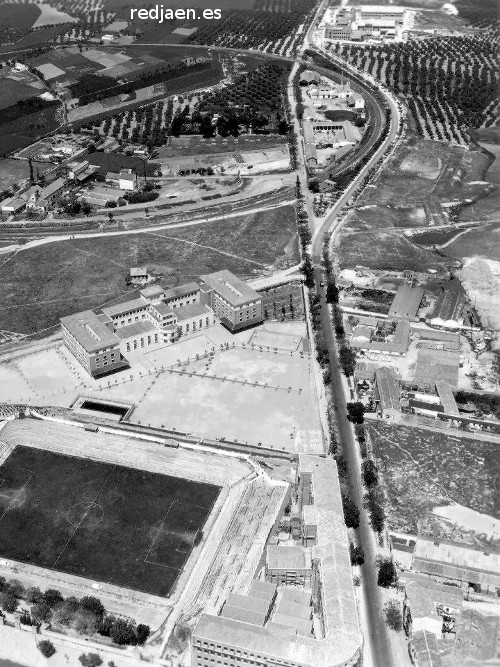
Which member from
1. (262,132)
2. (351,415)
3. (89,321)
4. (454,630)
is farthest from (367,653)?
(262,132)

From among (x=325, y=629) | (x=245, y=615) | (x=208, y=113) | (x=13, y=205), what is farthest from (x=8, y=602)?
(x=208, y=113)

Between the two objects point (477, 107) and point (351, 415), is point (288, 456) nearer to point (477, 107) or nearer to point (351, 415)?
point (351, 415)

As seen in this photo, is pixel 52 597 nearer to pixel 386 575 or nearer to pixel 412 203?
pixel 386 575

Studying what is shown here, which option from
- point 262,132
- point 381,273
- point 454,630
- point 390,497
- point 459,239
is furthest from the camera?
point 262,132

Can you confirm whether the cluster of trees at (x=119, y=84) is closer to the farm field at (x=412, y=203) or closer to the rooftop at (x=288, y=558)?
the farm field at (x=412, y=203)

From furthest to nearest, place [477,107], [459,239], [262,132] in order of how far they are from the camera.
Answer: [477,107]
[262,132]
[459,239]

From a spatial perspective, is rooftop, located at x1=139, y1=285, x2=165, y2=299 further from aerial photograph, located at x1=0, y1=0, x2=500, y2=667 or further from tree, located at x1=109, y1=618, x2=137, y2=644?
tree, located at x1=109, y1=618, x2=137, y2=644

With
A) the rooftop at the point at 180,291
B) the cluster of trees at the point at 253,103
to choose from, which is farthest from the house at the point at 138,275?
the cluster of trees at the point at 253,103

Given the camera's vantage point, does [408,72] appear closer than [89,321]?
No
